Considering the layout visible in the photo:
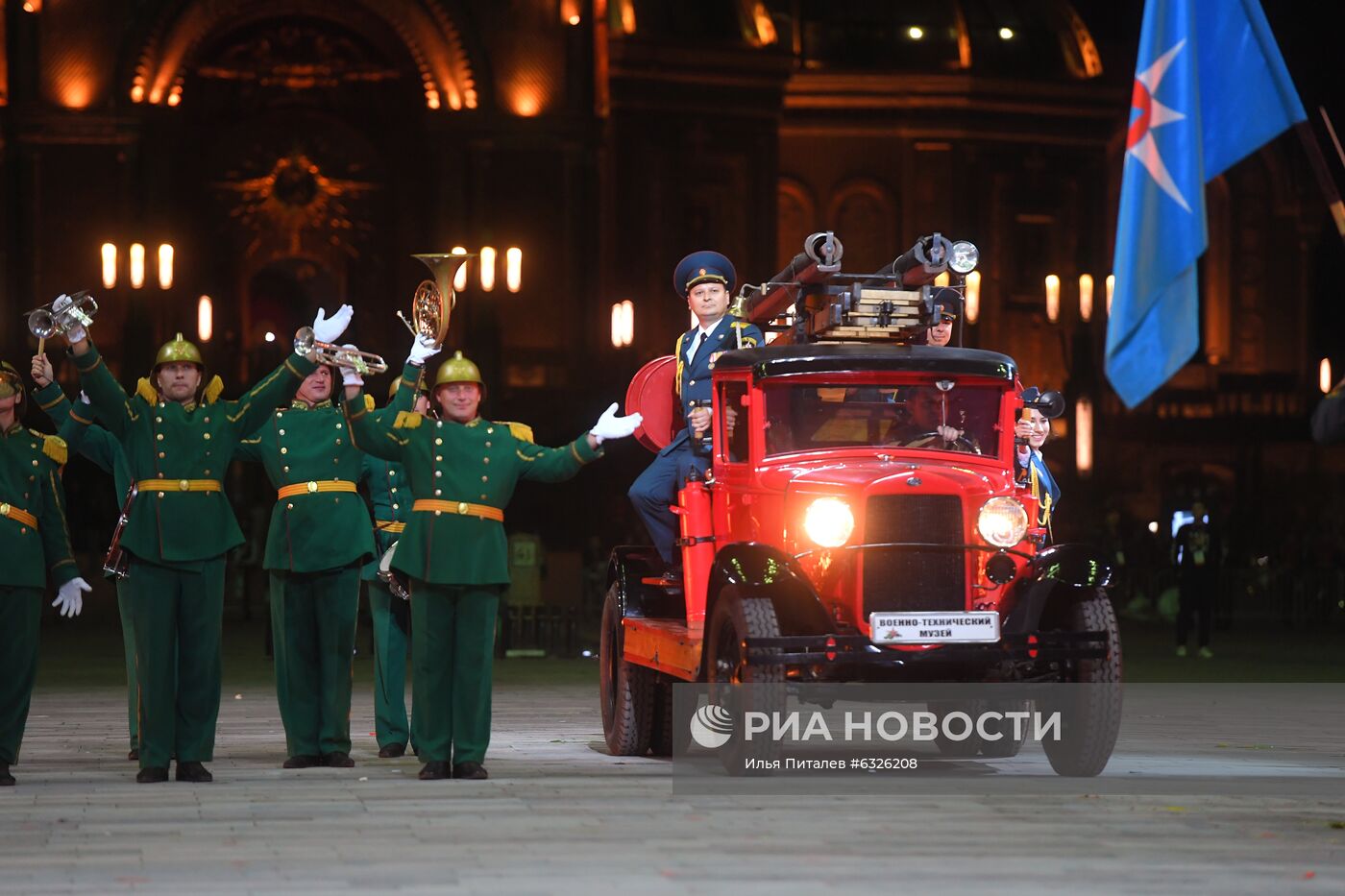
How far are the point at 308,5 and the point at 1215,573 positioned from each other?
2225 centimetres

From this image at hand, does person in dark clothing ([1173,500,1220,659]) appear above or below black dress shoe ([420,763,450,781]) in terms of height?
above

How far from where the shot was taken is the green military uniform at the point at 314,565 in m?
11.9

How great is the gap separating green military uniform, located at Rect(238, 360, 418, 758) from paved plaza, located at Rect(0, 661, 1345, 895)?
1.22ft

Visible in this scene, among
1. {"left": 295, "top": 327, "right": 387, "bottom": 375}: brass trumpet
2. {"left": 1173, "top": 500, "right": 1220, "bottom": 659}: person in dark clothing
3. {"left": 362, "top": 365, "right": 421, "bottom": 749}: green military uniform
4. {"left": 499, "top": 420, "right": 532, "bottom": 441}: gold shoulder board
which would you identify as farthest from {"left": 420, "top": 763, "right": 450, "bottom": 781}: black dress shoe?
{"left": 1173, "top": 500, "right": 1220, "bottom": 659}: person in dark clothing

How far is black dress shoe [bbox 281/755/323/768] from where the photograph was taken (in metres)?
11.6

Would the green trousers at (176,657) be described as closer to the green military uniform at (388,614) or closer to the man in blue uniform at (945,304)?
the green military uniform at (388,614)

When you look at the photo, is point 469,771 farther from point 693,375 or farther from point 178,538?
point 693,375

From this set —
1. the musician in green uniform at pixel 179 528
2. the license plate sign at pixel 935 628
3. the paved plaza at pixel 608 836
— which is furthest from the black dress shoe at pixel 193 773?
the license plate sign at pixel 935 628

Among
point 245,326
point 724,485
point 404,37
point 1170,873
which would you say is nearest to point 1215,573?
point 724,485

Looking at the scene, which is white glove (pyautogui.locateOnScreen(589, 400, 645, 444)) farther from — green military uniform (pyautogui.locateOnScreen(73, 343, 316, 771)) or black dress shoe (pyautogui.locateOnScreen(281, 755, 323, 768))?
black dress shoe (pyautogui.locateOnScreen(281, 755, 323, 768))

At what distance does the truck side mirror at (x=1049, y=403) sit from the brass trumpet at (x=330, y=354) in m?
3.38

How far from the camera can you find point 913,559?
11.0 m

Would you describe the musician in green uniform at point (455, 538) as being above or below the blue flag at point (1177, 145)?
below

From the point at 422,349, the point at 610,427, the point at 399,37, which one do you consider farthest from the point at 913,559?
the point at 399,37
